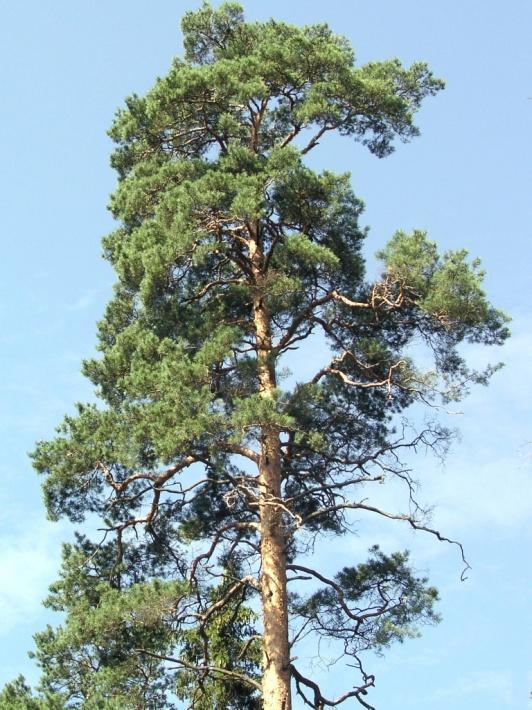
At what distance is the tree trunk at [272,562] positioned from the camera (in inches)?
503

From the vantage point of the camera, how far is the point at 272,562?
44.6 ft

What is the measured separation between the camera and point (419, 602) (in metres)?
14.3

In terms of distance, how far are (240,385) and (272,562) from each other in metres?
2.41

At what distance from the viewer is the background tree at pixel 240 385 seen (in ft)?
43.9

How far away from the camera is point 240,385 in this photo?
1427cm

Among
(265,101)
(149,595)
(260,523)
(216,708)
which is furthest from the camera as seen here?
(265,101)

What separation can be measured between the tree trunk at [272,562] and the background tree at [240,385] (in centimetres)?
3

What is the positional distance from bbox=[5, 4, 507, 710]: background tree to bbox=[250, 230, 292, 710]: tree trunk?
0.03 metres

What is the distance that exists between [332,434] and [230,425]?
2.51 m

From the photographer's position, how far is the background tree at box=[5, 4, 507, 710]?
43.9 feet

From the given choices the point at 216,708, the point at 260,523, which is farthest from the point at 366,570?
the point at 216,708

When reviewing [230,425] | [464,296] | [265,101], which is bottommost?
[230,425]

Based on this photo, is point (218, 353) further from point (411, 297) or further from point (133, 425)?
point (411, 297)

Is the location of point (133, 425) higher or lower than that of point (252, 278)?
lower
